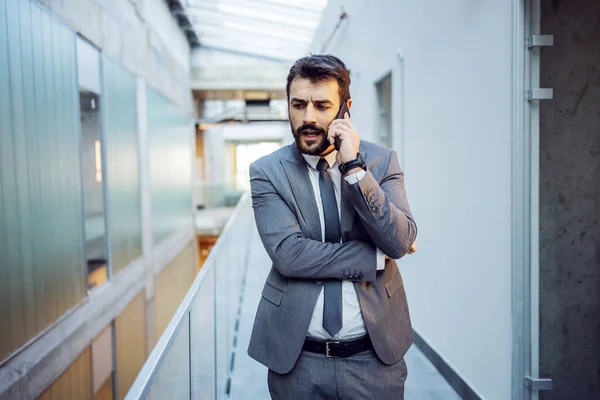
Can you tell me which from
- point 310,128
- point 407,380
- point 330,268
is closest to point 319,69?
point 310,128

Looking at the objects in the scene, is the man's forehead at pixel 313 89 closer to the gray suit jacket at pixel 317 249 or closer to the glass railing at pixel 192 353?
the gray suit jacket at pixel 317 249

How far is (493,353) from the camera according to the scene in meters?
2.97

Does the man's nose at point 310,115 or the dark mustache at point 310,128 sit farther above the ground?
the man's nose at point 310,115

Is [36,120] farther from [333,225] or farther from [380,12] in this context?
[333,225]

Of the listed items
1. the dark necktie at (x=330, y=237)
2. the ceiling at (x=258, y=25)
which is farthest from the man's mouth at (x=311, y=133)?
the ceiling at (x=258, y=25)

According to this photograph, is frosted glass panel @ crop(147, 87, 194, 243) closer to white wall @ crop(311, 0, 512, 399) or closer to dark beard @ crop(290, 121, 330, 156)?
white wall @ crop(311, 0, 512, 399)

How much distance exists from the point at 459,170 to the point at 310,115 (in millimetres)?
2175

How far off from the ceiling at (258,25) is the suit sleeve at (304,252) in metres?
10.2

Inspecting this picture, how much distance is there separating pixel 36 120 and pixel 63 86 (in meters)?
0.88

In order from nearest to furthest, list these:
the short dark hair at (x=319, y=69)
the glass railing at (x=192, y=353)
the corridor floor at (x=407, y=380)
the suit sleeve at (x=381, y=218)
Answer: the glass railing at (x=192, y=353), the suit sleeve at (x=381, y=218), the short dark hair at (x=319, y=69), the corridor floor at (x=407, y=380)

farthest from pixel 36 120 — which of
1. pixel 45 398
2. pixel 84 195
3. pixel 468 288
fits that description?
pixel 468 288

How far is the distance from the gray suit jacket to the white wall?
140 centimetres

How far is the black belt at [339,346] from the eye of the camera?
4.98 feet

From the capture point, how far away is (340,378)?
4.96ft
